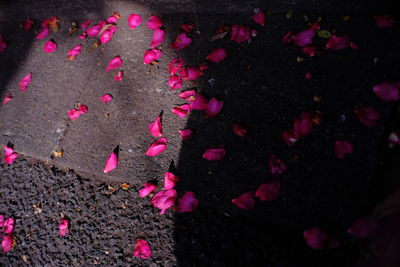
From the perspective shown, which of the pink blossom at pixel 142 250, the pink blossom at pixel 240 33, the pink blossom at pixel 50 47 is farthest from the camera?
the pink blossom at pixel 50 47

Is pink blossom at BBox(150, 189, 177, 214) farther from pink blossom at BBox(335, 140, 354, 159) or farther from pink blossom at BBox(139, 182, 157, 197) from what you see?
pink blossom at BBox(335, 140, 354, 159)

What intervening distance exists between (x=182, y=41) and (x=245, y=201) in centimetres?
148

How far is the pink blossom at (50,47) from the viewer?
9.68 ft

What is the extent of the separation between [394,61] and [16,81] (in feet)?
11.2

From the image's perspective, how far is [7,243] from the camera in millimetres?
2061

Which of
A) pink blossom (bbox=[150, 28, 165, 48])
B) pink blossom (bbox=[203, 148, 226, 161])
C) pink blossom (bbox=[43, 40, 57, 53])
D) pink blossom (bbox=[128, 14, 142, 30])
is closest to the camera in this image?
pink blossom (bbox=[203, 148, 226, 161])

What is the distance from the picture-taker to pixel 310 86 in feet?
6.35

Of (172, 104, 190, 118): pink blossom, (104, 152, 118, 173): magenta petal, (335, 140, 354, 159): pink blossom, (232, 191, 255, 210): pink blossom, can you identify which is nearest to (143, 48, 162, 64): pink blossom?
(172, 104, 190, 118): pink blossom

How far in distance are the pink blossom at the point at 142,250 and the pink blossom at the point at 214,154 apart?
70 centimetres

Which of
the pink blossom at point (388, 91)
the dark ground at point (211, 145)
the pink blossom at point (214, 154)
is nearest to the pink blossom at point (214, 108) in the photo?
the dark ground at point (211, 145)

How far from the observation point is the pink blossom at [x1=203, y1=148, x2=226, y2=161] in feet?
6.21

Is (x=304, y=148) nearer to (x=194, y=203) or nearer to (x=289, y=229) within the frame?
(x=289, y=229)

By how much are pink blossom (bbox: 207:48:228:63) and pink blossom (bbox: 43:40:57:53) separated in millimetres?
1823

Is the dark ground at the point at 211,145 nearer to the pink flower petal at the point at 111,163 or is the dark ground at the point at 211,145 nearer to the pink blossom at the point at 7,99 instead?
the pink flower petal at the point at 111,163
